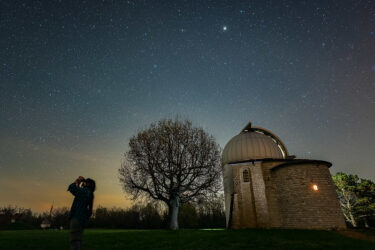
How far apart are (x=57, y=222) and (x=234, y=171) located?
55.9 m

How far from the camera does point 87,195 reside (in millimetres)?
6086

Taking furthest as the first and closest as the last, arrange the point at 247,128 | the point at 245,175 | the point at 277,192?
the point at 247,128, the point at 245,175, the point at 277,192

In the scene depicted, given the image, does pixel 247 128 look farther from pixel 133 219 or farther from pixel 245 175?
pixel 133 219

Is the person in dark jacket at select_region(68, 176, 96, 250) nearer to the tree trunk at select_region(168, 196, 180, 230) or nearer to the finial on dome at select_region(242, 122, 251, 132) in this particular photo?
the tree trunk at select_region(168, 196, 180, 230)

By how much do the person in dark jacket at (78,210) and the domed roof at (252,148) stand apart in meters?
21.8

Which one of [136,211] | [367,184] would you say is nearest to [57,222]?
[136,211]

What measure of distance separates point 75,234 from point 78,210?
1.98ft

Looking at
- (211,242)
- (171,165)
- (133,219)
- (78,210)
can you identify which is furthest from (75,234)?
(133,219)

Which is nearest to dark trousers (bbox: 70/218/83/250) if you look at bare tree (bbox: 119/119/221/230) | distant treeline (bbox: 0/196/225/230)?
bare tree (bbox: 119/119/221/230)

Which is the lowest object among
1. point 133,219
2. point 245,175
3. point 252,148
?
point 133,219

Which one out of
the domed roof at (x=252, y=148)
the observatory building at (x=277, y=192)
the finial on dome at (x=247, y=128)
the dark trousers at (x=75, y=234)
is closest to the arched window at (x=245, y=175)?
the observatory building at (x=277, y=192)

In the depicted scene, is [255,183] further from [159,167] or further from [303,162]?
[159,167]

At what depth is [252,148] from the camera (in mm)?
25812

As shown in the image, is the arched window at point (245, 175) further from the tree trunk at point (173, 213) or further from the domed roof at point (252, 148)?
the tree trunk at point (173, 213)
